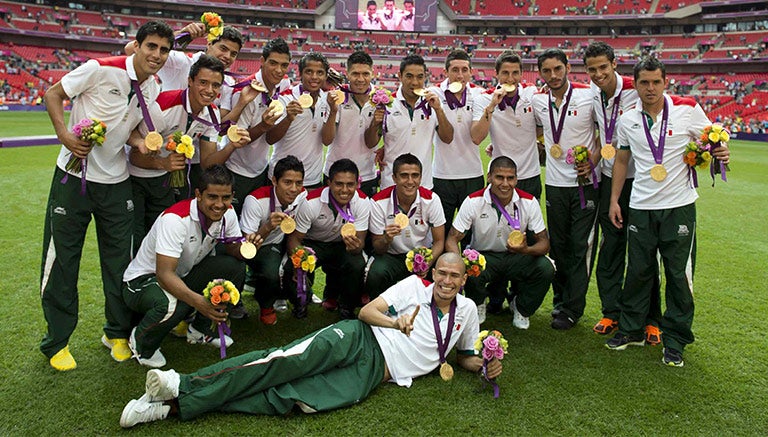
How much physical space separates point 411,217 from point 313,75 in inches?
71.2

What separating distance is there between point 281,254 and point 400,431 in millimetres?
2582

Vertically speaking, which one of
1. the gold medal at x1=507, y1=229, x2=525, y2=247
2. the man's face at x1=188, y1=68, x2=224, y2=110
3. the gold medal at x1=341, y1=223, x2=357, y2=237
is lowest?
the gold medal at x1=507, y1=229, x2=525, y2=247

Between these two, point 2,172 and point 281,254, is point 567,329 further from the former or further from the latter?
point 2,172

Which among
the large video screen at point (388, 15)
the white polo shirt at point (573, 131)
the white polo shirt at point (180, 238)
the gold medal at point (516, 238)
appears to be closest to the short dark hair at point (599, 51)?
the white polo shirt at point (573, 131)

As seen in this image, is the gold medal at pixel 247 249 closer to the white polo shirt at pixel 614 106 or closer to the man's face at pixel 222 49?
the man's face at pixel 222 49

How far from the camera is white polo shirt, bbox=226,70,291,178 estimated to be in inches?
212

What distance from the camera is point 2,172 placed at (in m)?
12.9

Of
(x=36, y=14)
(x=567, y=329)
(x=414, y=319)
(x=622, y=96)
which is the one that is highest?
(x=36, y=14)

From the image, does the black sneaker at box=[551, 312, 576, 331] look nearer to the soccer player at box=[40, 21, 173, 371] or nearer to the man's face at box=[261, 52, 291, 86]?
the man's face at box=[261, 52, 291, 86]

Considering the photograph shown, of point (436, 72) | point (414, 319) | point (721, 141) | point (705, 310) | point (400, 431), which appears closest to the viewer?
point (400, 431)

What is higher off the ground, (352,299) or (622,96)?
(622,96)

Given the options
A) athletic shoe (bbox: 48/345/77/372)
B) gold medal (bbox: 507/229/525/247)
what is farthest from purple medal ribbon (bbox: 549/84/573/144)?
athletic shoe (bbox: 48/345/77/372)

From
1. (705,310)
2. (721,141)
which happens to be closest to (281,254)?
(721,141)

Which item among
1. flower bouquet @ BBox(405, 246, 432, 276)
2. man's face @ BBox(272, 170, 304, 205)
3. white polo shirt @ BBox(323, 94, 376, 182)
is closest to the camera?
flower bouquet @ BBox(405, 246, 432, 276)
